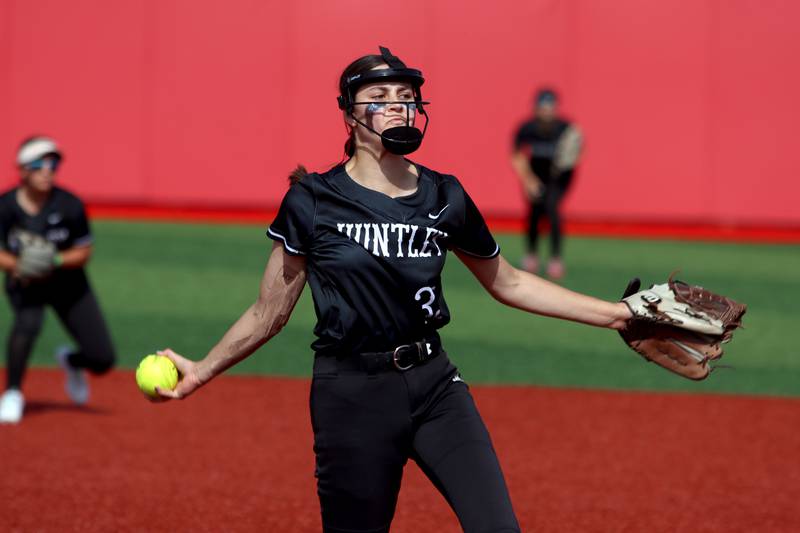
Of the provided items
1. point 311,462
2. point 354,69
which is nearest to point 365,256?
point 354,69

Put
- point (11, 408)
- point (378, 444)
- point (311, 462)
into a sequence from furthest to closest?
point (11, 408), point (311, 462), point (378, 444)

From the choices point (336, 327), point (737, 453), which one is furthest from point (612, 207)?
point (336, 327)

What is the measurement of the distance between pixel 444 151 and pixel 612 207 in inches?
122

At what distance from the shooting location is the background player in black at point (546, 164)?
15953 millimetres

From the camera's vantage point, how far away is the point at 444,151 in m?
23.0

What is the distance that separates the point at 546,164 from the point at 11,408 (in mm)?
9031

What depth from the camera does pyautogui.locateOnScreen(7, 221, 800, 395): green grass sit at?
10867 millimetres

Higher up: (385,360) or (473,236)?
(473,236)

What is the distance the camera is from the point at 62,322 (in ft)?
28.9

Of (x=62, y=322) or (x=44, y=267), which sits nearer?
(x=44, y=267)

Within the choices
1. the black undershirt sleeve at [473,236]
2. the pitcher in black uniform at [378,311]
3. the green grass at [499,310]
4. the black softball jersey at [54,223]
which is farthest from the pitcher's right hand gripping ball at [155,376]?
the green grass at [499,310]

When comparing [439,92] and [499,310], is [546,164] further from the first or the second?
[439,92]

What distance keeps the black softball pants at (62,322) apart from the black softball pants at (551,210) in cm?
805

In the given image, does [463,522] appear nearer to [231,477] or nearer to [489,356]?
[231,477]
